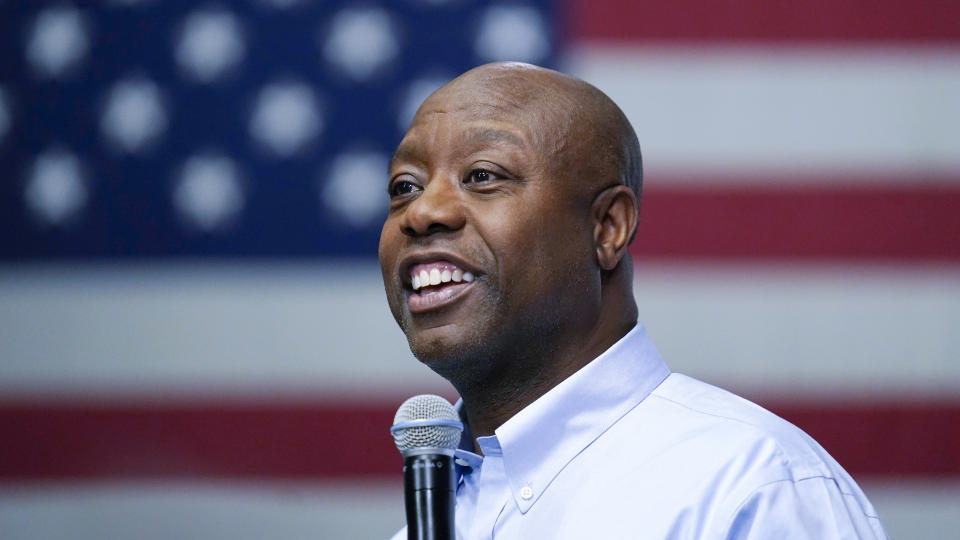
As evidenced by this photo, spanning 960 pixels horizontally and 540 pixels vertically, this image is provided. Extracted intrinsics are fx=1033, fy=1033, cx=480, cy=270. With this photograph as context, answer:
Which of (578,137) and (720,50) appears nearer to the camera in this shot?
(578,137)

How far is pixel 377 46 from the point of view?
273cm

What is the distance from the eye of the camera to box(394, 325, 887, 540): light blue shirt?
1065 mm

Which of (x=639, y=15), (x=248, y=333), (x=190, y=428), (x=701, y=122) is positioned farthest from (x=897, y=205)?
(x=190, y=428)

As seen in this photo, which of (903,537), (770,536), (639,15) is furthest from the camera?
(639,15)

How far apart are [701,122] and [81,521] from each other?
6.17 ft

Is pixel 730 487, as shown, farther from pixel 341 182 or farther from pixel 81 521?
pixel 81 521

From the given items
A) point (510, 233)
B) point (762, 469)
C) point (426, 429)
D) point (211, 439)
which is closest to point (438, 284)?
point (510, 233)

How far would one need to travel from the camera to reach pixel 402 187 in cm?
142

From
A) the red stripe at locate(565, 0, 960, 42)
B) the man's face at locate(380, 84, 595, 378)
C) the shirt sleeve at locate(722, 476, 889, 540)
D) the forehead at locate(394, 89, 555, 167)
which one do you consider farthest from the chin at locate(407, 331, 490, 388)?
the red stripe at locate(565, 0, 960, 42)

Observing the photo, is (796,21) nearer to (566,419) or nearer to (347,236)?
(347,236)

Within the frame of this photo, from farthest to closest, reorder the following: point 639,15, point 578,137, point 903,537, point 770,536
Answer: point 639,15, point 903,537, point 578,137, point 770,536

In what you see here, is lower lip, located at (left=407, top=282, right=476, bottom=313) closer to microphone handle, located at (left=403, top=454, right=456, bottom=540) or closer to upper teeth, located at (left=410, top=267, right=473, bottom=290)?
upper teeth, located at (left=410, top=267, right=473, bottom=290)

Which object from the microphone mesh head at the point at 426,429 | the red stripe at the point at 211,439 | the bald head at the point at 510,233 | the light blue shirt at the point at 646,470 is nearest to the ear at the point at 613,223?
the bald head at the point at 510,233

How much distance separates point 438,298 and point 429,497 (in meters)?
0.39
